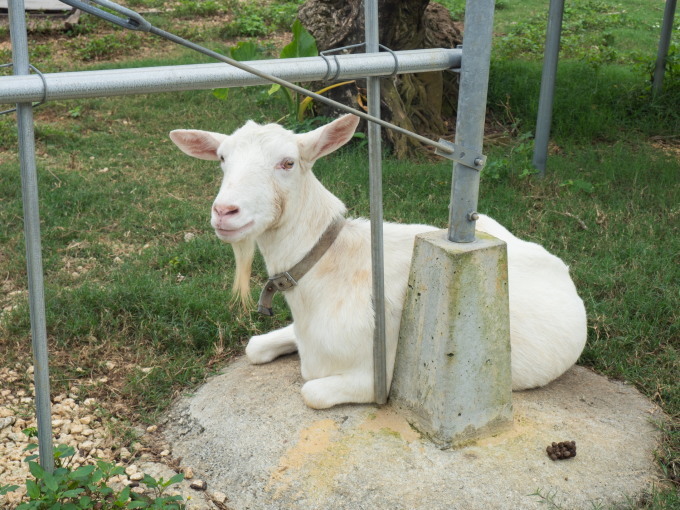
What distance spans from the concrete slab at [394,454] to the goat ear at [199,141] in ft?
3.71

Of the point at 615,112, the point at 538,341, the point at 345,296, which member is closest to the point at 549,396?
the point at 538,341

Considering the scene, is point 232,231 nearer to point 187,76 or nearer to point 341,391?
point 187,76

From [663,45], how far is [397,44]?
107 inches

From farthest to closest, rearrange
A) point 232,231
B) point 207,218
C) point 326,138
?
point 207,218
point 326,138
point 232,231

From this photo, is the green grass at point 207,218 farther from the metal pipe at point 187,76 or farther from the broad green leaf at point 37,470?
the metal pipe at point 187,76

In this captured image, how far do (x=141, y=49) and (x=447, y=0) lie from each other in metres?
6.98

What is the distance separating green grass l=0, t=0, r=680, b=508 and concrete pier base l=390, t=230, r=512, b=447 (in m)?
0.74

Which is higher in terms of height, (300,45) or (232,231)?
(300,45)

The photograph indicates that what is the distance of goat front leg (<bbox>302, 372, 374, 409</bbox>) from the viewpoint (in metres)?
3.36

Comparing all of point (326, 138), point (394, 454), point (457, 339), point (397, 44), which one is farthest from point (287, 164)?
point (397, 44)

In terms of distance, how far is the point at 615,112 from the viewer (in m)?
7.96

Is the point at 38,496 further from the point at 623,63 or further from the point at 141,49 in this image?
the point at 623,63

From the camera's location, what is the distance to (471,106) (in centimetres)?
293

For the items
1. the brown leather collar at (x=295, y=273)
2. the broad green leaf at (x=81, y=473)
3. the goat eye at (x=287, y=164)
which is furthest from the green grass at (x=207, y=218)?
the goat eye at (x=287, y=164)
